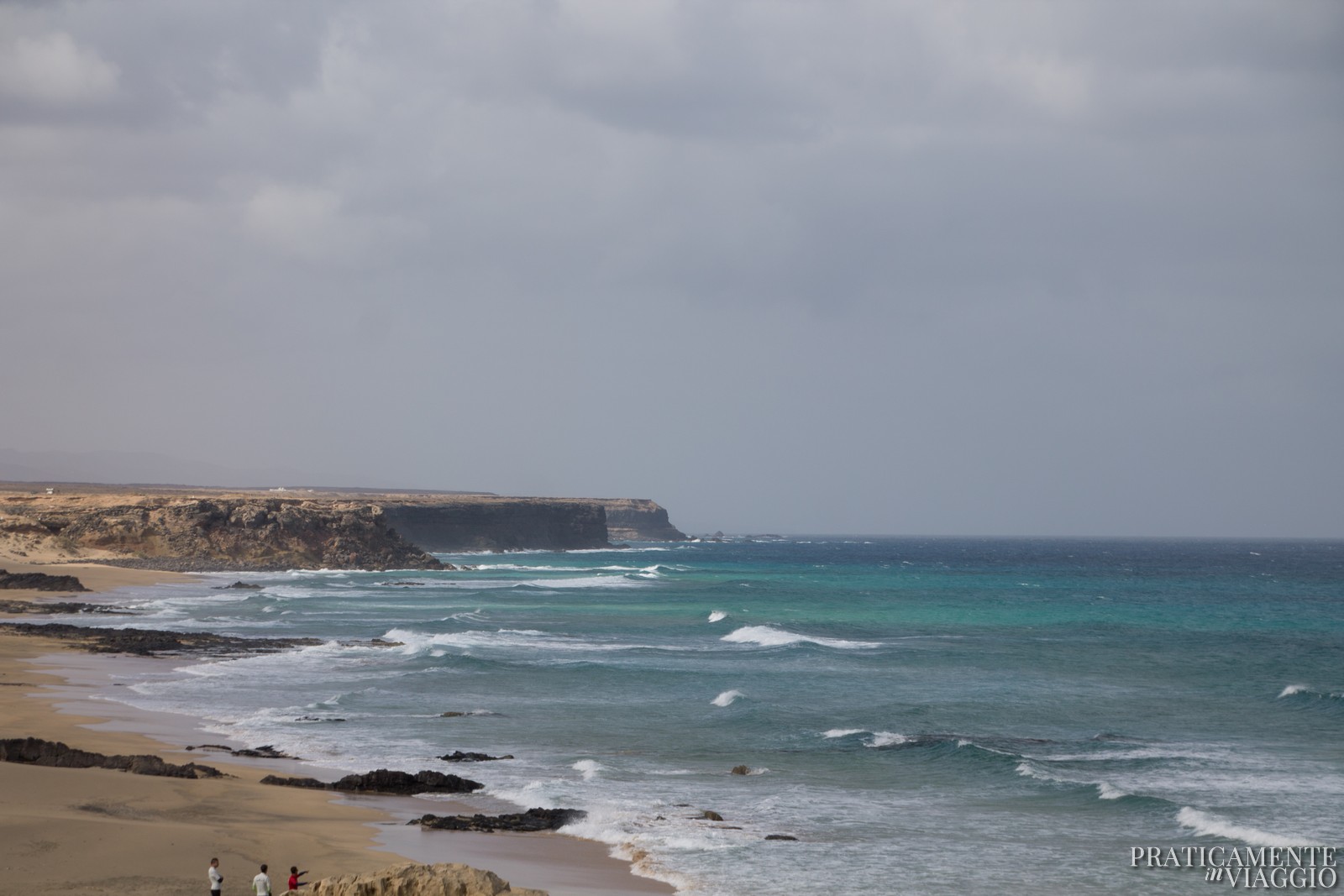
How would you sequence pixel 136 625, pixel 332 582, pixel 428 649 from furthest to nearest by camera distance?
pixel 332 582 → pixel 136 625 → pixel 428 649

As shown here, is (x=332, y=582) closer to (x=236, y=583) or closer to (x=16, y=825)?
(x=236, y=583)

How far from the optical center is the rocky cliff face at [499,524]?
125312mm

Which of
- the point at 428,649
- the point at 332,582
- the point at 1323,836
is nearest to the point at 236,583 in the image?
the point at 332,582

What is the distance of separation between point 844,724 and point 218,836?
48.5 ft

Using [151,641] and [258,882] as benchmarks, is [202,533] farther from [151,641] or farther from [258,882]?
[258,882]

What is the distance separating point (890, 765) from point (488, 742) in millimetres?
8038

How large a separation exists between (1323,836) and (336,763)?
16.2m


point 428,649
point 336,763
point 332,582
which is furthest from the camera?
point 332,582

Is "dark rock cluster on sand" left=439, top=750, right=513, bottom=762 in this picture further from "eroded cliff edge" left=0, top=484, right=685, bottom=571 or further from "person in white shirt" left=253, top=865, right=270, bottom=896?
"eroded cliff edge" left=0, top=484, right=685, bottom=571

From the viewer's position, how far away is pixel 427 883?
35.6 feet

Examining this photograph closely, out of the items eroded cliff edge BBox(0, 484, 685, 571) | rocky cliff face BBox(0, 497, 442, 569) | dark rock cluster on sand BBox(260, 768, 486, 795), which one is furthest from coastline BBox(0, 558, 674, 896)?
rocky cliff face BBox(0, 497, 442, 569)

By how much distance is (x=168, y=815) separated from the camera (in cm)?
1584

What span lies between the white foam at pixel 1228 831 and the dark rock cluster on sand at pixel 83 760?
15406 millimetres

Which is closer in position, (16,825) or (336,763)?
(16,825)
